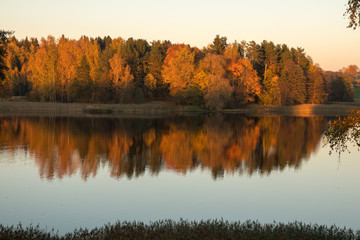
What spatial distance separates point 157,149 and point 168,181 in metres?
11.8

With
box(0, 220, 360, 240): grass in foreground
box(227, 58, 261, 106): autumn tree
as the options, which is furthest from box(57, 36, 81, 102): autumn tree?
box(0, 220, 360, 240): grass in foreground

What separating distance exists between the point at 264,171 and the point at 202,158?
20.5 ft

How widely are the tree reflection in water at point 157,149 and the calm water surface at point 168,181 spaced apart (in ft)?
0.27

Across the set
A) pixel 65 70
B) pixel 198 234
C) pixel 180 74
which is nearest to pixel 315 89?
pixel 180 74

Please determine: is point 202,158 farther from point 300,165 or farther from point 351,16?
point 351,16

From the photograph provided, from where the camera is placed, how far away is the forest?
90.2 meters

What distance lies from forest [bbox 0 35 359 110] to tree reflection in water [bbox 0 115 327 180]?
142ft

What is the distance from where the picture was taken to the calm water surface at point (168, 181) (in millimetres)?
15328

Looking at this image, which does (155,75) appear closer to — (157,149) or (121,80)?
(121,80)

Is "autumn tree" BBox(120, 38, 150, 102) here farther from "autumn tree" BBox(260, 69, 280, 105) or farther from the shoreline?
"autumn tree" BBox(260, 69, 280, 105)

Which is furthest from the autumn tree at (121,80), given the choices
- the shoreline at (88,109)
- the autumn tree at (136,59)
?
the autumn tree at (136,59)

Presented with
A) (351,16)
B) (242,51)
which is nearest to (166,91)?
(242,51)

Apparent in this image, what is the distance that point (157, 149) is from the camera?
1300 inches

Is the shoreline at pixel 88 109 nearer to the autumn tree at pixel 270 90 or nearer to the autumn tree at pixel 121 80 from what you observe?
the autumn tree at pixel 121 80
